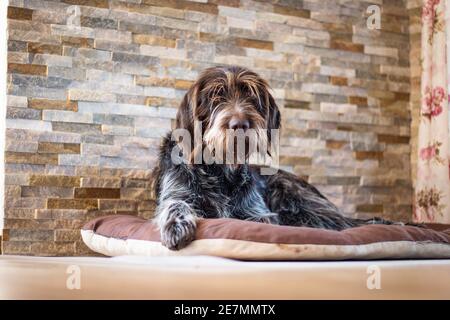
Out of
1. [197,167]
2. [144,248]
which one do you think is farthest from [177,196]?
[144,248]

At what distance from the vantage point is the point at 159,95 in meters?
3.64

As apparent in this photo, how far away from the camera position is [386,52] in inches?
170

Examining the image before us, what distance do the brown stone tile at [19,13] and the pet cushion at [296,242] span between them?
1382mm

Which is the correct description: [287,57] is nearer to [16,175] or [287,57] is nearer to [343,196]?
[343,196]

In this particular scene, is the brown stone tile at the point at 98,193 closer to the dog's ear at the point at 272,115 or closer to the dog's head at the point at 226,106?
the dog's head at the point at 226,106

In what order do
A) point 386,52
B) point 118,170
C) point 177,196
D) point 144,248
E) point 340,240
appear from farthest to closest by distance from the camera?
→ 1. point 386,52
2. point 118,170
3. point 177,196
4. point 144,248
5. point 340,240

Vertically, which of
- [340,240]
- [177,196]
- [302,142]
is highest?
[302,142]

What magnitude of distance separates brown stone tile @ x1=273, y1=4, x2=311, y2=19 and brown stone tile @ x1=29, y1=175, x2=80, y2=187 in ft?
5.17

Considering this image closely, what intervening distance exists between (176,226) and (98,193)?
1.16m

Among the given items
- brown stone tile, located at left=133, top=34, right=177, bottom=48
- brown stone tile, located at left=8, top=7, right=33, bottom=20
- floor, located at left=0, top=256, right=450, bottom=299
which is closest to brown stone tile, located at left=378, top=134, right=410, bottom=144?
brown stone tile, located at left=133, top=34, right=177, bottom=48

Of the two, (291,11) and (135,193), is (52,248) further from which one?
(291,11)

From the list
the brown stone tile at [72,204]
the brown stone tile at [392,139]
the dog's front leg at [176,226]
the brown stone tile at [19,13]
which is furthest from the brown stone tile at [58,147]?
the brown stone tile at [392,139]

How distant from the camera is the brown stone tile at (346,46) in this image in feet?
13.7

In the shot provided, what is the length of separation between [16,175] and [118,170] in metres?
0.52
